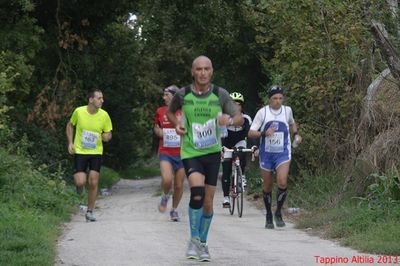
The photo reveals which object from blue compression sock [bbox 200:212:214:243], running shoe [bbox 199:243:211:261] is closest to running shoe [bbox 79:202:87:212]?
blue compression sock [bbox 200:212:214:243]

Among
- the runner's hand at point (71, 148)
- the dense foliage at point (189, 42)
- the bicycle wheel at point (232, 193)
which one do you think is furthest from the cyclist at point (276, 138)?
the runner's hand at point (71, 148)

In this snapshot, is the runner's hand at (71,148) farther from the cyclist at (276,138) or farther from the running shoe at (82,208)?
the cyclist at (276,138)

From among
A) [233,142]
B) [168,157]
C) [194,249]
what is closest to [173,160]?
[168,157]

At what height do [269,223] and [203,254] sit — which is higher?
[203,254]

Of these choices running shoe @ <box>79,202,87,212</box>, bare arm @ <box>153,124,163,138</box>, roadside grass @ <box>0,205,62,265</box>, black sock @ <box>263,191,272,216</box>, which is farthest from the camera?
running shoe @ <box>79,202,87,212</box>

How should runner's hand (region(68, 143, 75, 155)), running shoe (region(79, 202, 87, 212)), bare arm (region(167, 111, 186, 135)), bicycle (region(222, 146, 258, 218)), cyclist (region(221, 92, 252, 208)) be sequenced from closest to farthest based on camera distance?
bare arm (region(167, 111, 186, 135)), runner's hand (region(68, 143, 75, 155)), bicycle (region(222, 146, 258, 218)), cyclist (region(221, 92, 252, 208)), running shoe (region(79, 202, 87, 212))

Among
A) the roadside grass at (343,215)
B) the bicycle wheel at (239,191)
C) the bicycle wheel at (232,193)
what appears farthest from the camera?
the bicycle wheel at (232,193)

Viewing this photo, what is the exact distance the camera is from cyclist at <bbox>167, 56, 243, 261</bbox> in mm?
9008

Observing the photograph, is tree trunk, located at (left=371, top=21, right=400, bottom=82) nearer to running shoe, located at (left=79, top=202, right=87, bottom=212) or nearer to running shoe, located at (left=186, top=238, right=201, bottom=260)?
running shoe, located at (left=186, top=238, right=201, bottom=260)

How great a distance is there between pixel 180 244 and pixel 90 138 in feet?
12.5

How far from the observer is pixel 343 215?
12.1 metres

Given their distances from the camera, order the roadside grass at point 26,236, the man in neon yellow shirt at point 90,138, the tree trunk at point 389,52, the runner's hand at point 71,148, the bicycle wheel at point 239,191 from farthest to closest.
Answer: the bicycle wheel at point 239,191
the man in neon yellow shirt at point 90,138
the runner's hand at point 71,148
the tree trunk at point 389,52
the roadside grass at point 26,236

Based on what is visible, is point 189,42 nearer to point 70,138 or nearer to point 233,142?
point 233,142

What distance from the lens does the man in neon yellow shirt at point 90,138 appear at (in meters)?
13.6
